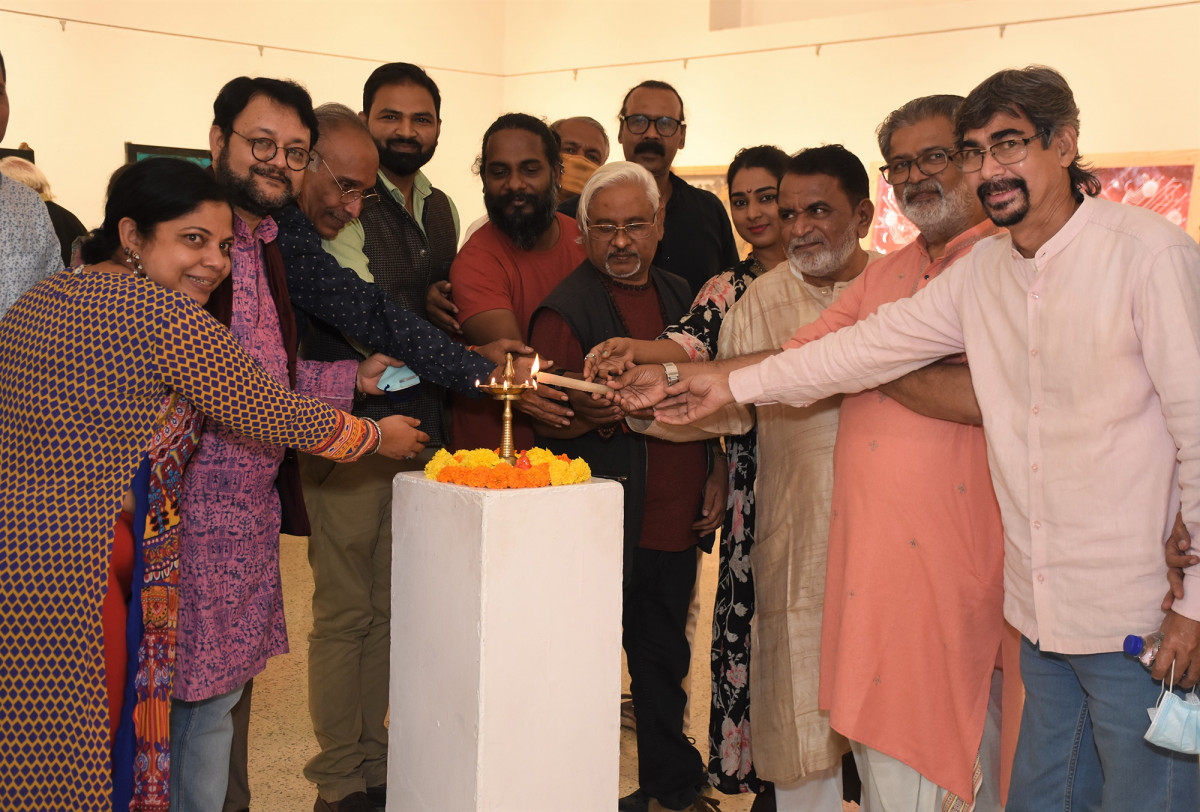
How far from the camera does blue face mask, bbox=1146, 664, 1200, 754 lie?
6.46 feet

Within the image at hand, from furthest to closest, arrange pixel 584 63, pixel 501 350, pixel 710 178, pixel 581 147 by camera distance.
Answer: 1. pixel 584 63
2. pixel 710 178
3. pixel 581 147
4. pixel 501 350

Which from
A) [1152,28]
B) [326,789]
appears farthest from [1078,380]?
[1152,28]

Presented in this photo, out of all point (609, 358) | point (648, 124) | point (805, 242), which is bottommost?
point (609, 358)

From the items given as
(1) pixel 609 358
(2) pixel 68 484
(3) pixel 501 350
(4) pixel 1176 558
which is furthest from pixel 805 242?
(2) pixel 68 484

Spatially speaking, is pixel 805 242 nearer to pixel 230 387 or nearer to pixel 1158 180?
pixel 230 387

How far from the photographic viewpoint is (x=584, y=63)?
35.0 ft

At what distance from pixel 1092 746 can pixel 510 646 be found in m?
1.32

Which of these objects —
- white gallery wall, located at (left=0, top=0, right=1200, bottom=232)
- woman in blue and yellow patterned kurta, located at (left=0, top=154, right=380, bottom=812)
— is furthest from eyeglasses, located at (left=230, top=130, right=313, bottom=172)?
white gallery wall, located at (left=0, top=0, right=1200, bottom=232)

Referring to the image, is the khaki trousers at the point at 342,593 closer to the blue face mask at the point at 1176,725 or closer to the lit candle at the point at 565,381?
the lit candle at the point at 565,381

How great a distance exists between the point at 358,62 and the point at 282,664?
695cm

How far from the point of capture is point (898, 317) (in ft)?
8.54

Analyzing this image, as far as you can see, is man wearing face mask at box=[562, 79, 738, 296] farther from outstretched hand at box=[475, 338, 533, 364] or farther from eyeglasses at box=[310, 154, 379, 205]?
eyeglasses at box=[310, 154, 379, 205]

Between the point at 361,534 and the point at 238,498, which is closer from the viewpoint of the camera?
the point at 238,498

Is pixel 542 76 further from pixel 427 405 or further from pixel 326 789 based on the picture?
pixel 326 789
